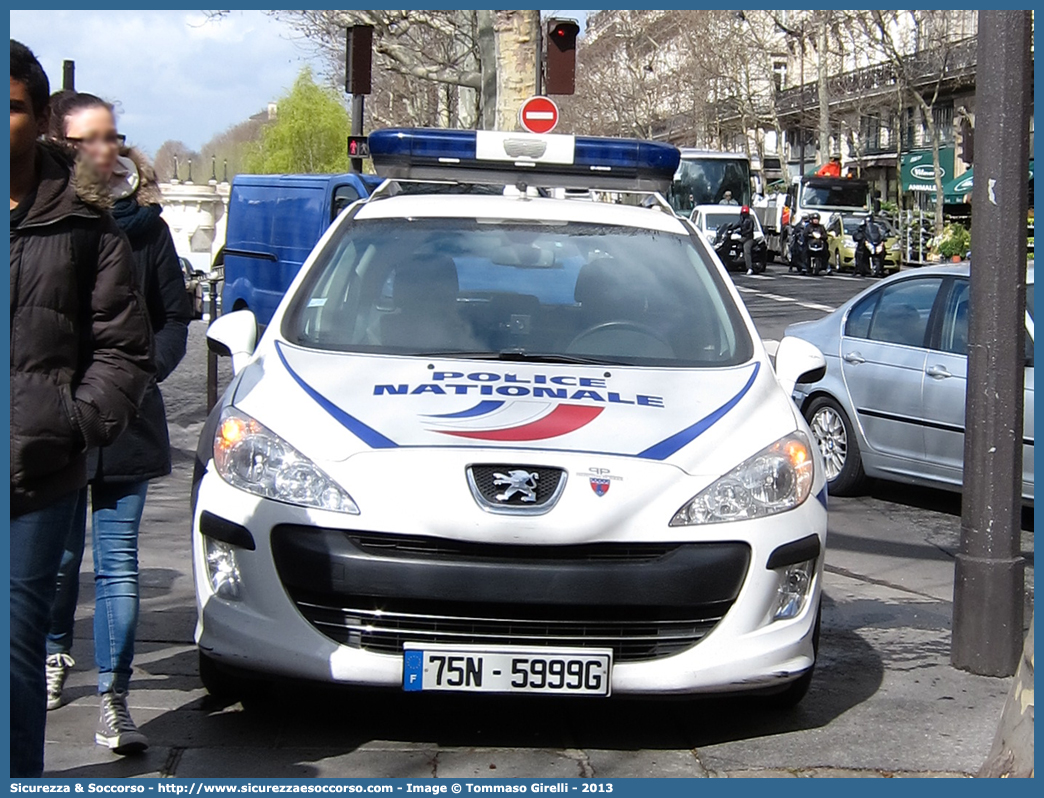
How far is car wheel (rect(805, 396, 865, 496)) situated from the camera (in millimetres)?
9156

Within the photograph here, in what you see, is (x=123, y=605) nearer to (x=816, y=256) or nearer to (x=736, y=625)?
(x=736, y=625)

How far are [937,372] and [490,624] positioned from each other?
4.92m

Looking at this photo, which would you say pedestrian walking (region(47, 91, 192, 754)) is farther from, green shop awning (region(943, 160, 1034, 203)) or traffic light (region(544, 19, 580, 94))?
green shop awning (region(943, 160, 1034, 203))

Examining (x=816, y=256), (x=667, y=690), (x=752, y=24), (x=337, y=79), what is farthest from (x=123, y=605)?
(x=752, y=24)

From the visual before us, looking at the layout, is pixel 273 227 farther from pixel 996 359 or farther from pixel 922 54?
pixel 922 54

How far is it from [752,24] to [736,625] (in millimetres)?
61332

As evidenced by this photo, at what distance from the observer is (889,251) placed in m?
36.9

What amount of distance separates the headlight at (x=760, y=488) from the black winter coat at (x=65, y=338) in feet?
5.24

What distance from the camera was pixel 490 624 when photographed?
4.18 metres

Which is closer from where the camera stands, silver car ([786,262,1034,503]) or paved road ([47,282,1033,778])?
paved road ([47,282,1033,778])

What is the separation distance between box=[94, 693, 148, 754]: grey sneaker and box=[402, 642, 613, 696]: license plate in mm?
759

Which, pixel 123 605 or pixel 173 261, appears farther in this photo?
pixel 173 261

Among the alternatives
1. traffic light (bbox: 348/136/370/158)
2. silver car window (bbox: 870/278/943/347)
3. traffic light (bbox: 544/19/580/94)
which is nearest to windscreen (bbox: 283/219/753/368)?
silver car window (bbox: 870/278/943/347)

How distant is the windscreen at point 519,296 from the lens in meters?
5.17
